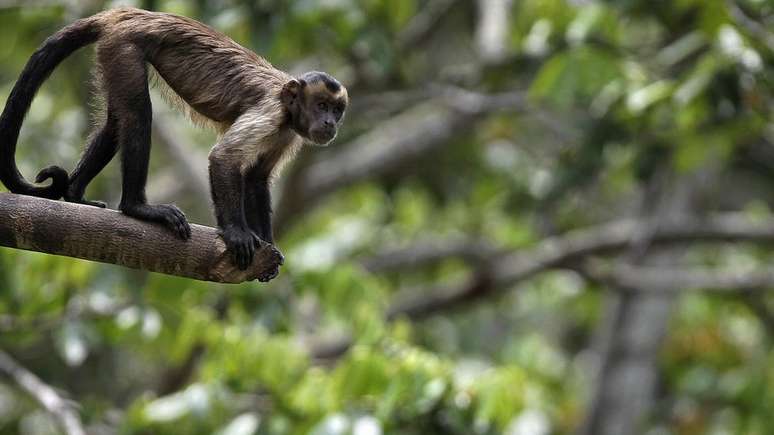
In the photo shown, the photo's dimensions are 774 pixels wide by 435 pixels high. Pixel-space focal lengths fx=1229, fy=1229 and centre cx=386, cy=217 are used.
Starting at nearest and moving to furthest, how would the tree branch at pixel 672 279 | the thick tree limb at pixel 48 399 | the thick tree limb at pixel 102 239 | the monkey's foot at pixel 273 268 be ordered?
the thick tree limb at pixel 102 239 → the monkey's foot at pixel 273 268 → the thick tree limb at pixel 48 399 → the tree branch at pixel 672 279

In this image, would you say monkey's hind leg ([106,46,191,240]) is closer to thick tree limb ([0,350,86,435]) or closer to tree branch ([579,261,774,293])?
thick tree limb ([0,350,86,435])

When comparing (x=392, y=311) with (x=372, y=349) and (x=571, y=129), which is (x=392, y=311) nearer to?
(x=571, y=129)

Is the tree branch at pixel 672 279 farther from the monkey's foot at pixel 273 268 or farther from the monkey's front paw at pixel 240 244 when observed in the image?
the monkey's front paw at pixel 240 244

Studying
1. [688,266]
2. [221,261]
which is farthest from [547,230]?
[221,261]

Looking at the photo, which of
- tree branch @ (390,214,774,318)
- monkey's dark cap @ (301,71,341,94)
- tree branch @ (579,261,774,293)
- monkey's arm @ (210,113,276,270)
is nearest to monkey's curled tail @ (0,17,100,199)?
monkey's arm @ (210,113,276,270)

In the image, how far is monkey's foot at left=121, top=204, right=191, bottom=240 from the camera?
4.83m

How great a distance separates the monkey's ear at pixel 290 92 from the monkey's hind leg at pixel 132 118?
0.66 metres

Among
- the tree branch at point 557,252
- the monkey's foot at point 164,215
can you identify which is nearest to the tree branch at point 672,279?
the tree branch at point 557,252

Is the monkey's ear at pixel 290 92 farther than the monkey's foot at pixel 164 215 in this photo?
Yes

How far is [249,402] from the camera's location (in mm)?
8367

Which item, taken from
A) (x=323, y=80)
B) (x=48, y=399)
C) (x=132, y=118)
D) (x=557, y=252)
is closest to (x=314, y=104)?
(x=323, y=80)

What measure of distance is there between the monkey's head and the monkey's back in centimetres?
10

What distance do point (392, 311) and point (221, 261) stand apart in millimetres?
7205

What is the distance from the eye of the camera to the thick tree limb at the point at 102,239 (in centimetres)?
461
